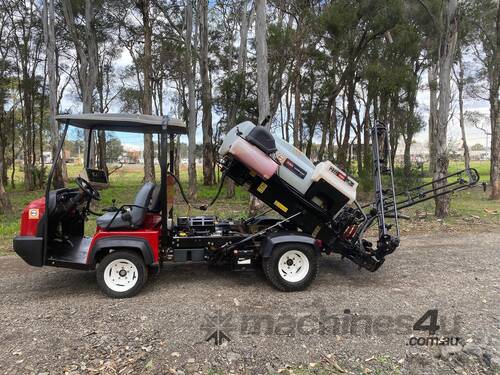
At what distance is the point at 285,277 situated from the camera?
5078mm

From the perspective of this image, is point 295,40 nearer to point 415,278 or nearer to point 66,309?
point 415,278

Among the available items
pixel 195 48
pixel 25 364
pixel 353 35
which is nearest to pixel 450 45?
pixel 353 35

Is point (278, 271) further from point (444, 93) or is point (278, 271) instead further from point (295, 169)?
point (444, 93)

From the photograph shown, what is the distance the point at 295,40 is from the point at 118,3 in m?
9.93

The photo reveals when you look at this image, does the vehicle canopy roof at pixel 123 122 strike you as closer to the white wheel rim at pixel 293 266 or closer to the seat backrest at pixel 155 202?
the seat backrest at pixel 155 202

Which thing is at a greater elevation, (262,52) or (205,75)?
(205,75)

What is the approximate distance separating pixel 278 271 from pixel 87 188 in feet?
9.11

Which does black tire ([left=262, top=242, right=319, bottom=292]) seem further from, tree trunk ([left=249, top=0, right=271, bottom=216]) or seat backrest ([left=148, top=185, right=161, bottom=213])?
tree trunk ([left=249, top=0, right=271, bottom=216])

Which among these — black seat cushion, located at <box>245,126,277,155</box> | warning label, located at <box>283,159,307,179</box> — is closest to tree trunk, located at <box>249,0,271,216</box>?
warning label, located at <box>283,159,307,179</box>

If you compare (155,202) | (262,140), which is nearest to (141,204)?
(155,202)

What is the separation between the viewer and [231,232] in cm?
556

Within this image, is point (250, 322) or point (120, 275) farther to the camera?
point (120, 275)
